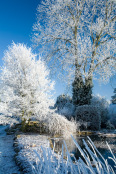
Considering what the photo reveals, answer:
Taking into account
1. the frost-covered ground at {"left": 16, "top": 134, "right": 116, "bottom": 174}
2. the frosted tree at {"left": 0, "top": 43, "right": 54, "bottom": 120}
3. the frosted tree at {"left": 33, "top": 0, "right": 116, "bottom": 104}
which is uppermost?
the frosted tree at {"left": 33, "top": 0, "right": 116, "bottom": 104}

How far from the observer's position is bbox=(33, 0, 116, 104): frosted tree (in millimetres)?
11227

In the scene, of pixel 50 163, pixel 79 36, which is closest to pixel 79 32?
pixel 79 36

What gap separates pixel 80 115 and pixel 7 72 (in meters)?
5.36

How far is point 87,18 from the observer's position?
11.8 m

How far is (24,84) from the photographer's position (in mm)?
7098

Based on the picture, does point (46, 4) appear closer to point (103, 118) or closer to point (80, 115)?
point (80, 115)

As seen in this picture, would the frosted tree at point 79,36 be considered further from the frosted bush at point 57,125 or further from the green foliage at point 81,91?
the frosted bush at point 57,125

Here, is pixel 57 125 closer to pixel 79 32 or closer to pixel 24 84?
pixel 24 84

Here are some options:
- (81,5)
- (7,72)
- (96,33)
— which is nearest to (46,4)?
(81,5)

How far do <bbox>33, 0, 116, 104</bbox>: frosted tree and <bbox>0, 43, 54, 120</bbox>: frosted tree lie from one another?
4.26 meters

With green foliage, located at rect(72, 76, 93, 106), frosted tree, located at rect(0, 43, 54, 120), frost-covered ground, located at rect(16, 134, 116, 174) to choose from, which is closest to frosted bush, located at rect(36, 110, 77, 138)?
frosted tree, located at rect(0, 43, 54, 120)

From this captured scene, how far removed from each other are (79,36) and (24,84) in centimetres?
669

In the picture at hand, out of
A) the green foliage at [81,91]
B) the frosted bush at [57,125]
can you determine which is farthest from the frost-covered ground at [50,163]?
the green foliage at [81,91]

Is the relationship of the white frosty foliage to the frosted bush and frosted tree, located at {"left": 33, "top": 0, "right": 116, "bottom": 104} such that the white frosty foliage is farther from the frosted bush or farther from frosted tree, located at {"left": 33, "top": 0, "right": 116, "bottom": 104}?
the frosted bush
